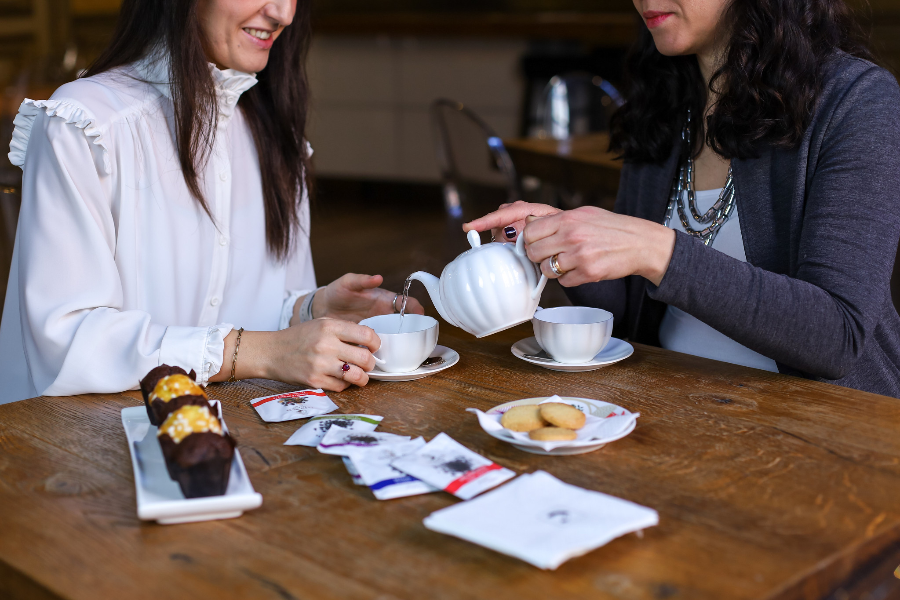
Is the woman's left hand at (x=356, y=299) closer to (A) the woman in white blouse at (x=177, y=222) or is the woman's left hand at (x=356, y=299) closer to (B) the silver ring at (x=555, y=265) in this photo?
(A) the woman in white blouse at (x=177, y=222)

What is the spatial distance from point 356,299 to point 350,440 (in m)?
0.55

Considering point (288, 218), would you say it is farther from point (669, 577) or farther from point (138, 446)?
point (669, 577)

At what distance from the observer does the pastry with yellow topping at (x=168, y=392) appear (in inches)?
35.0

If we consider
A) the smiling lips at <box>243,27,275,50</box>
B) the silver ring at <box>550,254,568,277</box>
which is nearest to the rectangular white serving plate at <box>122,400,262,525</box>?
the silver ring at <box>550,254,568,277</box>

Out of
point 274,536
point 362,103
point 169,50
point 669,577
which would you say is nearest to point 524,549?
point 669,577

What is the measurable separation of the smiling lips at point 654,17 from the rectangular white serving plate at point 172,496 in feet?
3.22

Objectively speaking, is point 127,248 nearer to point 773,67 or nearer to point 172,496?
point 172,496

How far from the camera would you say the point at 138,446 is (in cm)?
95

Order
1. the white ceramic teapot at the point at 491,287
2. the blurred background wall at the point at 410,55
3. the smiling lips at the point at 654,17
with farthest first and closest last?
the blurred background wall at the point at 410,55, the smiling lips at the point at 654,17, the white ceramic teapot at the point at 491,287

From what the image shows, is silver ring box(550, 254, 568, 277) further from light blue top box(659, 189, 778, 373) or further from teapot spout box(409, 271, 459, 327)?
light blue top box(659, 189, 778, 373)

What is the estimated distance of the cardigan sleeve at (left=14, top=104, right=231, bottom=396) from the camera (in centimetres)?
117

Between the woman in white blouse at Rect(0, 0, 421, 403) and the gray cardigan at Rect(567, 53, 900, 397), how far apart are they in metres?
0.49

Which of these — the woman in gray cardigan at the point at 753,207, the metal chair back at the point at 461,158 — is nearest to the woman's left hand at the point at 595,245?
the woman in gray cardigan at the point at 753,207

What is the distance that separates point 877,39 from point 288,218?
4873 millimetres
